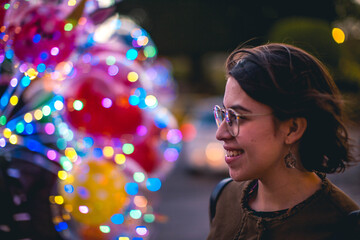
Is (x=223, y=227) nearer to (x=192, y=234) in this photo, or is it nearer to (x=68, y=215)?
(x=68, y=215)

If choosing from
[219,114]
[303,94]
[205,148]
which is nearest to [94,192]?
[219,114]

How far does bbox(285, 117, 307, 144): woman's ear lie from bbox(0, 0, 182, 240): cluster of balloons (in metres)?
1.40

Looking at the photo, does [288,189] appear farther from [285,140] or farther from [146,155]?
[146,155]

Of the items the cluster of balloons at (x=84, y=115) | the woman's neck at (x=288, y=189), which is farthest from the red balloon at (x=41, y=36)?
the woman's neck at (x=288, y=189)

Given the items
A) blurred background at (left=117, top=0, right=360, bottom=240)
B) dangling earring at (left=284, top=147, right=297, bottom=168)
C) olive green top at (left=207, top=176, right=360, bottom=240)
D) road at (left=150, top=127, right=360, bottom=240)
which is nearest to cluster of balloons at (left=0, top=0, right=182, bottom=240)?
blurred background at (left=117, top=0, right=360, bottom=240)

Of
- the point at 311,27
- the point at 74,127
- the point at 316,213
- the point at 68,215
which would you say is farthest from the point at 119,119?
the point at 311,27

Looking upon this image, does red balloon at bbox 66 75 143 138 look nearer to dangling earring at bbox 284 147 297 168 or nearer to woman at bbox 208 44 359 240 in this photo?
woman at bbox 208 44 359 240

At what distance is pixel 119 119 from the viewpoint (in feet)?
9.56

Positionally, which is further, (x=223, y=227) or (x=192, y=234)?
(x=192, y=234)

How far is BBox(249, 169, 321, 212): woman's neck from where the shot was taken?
1.45 m

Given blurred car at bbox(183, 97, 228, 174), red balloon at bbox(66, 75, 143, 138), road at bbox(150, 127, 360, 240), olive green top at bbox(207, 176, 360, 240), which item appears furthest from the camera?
blurred car at bbox(183, 97, 228, 174)

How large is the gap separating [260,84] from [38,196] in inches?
77.6

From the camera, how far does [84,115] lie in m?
2.87

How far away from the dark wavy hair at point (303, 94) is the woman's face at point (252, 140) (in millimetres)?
32
